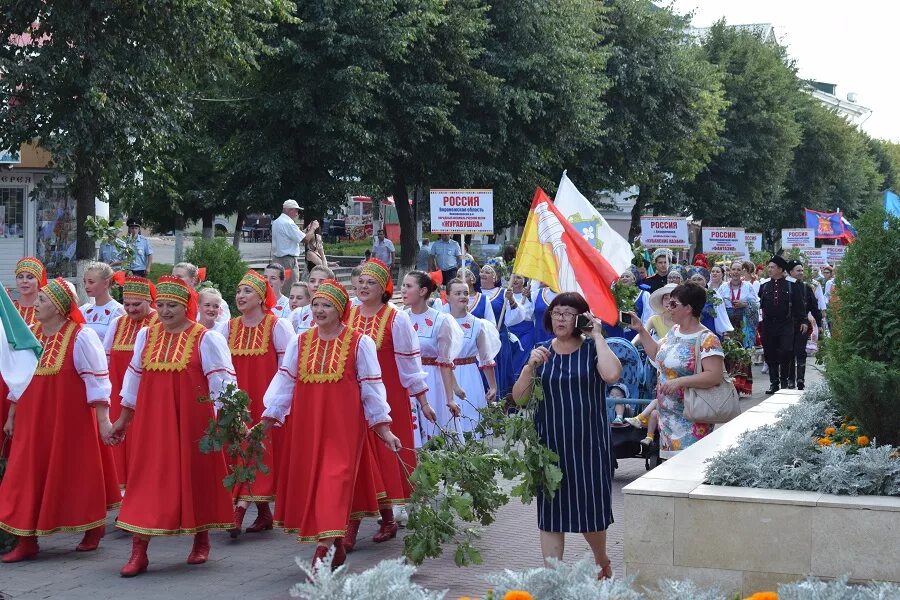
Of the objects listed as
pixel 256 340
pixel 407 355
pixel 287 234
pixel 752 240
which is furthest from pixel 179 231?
pixel 407 355

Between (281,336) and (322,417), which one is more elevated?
(281,336)

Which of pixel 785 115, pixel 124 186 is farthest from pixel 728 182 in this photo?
pixel 124 186

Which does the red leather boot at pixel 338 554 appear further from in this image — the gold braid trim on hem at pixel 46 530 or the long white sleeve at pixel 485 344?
the long white sleeve at pixel 485 344

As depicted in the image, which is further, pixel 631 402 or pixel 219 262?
pixel 219 262

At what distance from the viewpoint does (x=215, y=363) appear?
841cm

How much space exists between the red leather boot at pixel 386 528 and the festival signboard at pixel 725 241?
96.7ft

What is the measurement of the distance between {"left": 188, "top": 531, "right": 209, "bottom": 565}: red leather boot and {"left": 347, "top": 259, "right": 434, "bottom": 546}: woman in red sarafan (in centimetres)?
120

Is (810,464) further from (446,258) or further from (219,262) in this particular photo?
(446,258)

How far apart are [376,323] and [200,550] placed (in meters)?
1.98

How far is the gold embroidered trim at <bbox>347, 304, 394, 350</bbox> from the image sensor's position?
372 inches

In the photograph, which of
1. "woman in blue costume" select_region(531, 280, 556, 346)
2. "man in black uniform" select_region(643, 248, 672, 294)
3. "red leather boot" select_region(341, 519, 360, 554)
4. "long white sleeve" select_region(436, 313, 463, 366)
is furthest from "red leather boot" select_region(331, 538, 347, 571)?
"man in black uniform" select_region(643, 248, 672, 294)

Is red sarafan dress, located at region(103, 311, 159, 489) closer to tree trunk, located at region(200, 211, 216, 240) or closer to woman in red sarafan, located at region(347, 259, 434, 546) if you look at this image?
woman in red sarafan, located at region(347, 259, 434, 546)

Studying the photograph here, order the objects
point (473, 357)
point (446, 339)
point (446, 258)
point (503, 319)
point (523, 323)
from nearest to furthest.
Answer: point (446, 339), point (473, 357), point (503, 319), point (523, 323), point (446, 258)

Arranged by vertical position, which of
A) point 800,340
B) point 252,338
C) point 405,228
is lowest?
point 800,340
